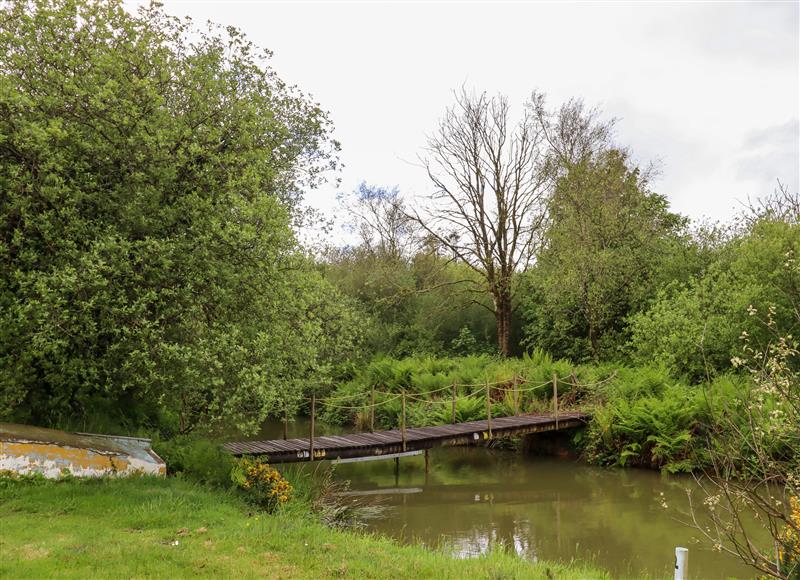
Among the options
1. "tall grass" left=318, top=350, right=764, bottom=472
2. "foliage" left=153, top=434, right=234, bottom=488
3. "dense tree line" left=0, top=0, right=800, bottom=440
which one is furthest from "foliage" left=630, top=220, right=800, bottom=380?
"foliage" left=153, top=434, right=234, bottom=488

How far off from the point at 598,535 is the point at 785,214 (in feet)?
51.0

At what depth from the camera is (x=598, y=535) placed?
1136 cm

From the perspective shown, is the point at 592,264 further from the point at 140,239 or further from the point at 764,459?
the point at 764,459

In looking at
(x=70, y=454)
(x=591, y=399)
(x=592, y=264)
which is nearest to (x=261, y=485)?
(x=70, y=454)

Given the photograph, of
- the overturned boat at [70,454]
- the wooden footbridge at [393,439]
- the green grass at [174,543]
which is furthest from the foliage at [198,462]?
the wooden footbridge at [393,439]

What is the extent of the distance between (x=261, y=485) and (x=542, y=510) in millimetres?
6050

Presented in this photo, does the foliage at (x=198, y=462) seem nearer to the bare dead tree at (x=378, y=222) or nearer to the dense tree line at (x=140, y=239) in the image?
the dense tree line at (x=140, y=239)

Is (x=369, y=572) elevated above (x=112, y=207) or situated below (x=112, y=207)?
below

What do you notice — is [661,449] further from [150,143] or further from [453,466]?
[150,143]

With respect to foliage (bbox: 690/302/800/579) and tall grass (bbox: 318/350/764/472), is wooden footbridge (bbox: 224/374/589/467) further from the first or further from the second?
foliage (bbox: 690/302/800/579)

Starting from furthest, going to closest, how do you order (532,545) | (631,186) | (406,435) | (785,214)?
(631,186)
(785,214)
(406,435)
(532,545)

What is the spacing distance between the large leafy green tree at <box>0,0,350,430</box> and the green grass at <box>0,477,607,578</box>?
64.4 inches

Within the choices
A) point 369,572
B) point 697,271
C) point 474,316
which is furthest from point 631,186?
point 369,572

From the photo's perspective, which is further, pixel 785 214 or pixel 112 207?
pixel 785 214
